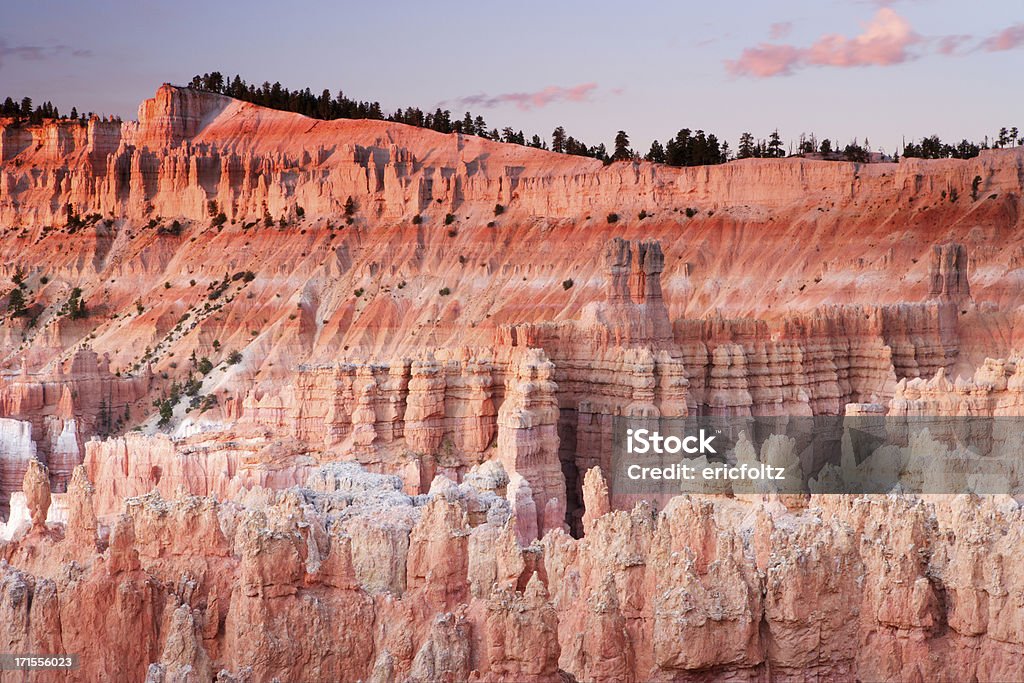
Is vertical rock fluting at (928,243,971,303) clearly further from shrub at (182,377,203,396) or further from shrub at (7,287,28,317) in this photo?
shrub at (7,287,28,317)

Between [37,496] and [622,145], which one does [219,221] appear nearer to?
[622,145]

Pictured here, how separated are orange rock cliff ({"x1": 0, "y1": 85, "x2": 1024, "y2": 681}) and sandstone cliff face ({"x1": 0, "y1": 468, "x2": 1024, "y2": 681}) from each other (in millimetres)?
38

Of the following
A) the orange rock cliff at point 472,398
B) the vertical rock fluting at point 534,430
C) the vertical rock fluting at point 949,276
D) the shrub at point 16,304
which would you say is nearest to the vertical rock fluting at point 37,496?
the orange rock cliff at point 472,398

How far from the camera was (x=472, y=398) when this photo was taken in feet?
110

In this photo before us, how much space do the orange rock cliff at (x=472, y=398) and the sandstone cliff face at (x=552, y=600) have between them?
0.12 ft

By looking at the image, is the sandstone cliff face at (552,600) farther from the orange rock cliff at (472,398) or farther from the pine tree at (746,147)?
the pine tree at (746,147)

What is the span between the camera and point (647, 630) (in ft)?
47.6

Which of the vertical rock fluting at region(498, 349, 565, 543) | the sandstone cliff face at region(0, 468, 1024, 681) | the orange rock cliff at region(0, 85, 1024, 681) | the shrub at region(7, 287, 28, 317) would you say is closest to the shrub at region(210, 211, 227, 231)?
the orange rock cliff at region(0, 85, 1024, 681)

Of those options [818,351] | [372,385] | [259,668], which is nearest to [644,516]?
[259,668]

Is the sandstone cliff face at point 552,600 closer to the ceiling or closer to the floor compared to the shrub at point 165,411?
closer to the ceiling

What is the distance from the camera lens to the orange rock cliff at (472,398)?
47.6 ft

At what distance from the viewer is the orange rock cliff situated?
14.5 meters

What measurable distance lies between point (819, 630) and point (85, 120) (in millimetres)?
99162

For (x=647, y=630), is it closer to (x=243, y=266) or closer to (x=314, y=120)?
(x=243, y=266)
